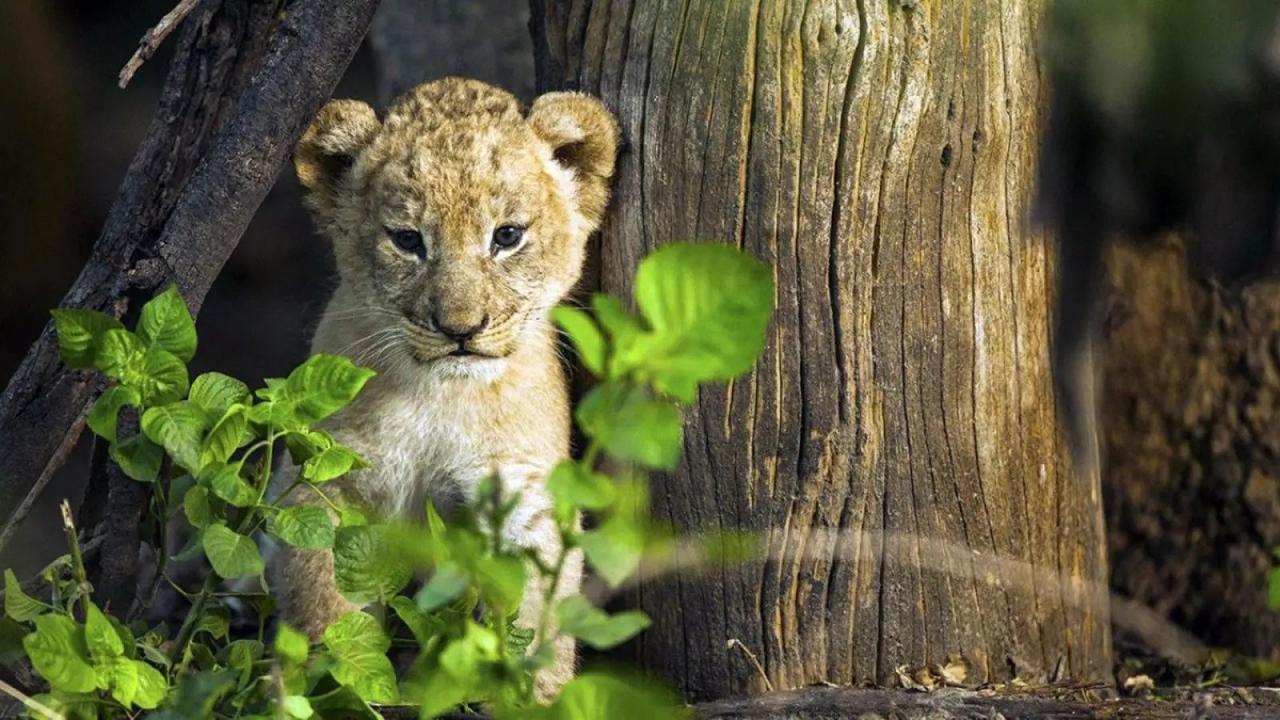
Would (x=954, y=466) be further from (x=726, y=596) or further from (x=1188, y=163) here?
(x=1188, y=163)

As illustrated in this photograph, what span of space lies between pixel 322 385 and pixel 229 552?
0.36 meters

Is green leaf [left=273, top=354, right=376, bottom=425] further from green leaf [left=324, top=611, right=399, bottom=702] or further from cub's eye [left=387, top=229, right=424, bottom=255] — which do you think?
cub's eye [left=387, top=229, right=424, bottom=255]

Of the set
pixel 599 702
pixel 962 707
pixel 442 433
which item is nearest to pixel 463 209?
pixel 442 433

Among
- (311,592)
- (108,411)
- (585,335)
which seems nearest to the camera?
(585,335)

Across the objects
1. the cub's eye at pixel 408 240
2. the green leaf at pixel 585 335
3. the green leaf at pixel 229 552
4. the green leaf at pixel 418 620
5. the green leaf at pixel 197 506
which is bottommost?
the green leaf at pixel 418 620

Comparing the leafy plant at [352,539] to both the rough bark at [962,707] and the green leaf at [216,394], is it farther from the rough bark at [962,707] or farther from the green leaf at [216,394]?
the rough bark at [962,707]

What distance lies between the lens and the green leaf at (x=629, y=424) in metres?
2.17

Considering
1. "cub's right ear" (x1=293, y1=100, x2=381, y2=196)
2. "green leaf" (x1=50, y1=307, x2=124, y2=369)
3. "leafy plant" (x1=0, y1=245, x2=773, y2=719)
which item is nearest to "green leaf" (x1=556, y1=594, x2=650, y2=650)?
"leafy plant" (x1=0, y1=245, x2=773, y2=719)

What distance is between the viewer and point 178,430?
313 cm

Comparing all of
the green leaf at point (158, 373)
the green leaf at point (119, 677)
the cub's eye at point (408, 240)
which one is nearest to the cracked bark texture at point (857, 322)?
the cub's eye at point (408, 240)

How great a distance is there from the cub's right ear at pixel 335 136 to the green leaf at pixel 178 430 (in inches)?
36.8

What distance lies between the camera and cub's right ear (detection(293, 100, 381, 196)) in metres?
3.90

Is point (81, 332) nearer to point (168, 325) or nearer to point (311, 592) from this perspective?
point (168, 325)

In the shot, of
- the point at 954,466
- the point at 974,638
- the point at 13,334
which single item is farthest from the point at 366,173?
the point at 13,334
